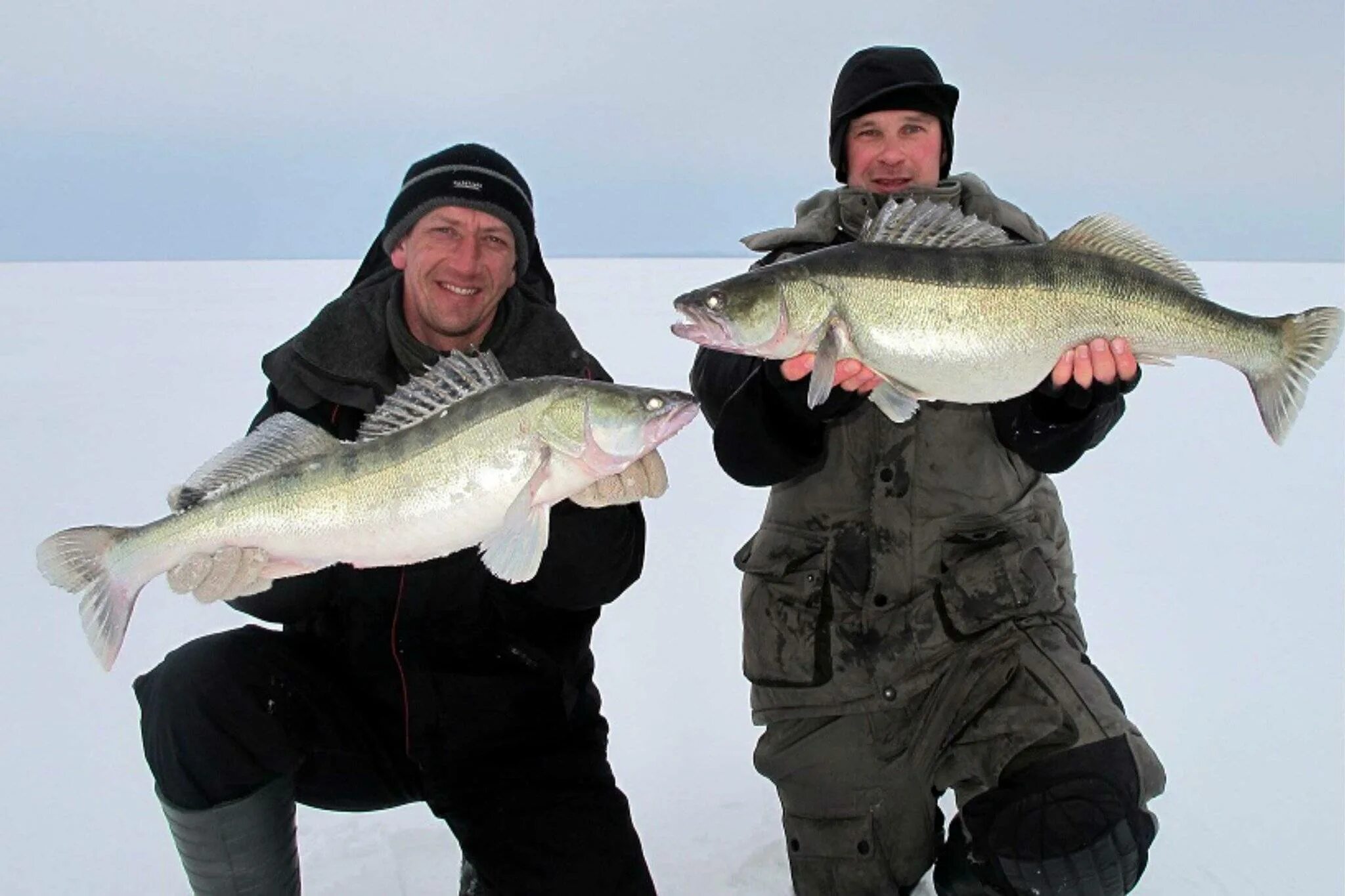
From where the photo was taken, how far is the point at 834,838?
318 centimetres

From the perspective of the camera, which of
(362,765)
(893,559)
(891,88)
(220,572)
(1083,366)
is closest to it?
(220,572)

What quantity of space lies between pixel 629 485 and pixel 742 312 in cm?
56

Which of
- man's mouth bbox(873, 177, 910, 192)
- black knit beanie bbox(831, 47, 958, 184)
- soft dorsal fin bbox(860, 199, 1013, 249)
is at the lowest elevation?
soft dorsal fin bbox(860, 199, 1013, 249)

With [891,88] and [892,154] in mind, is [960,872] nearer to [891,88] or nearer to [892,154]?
[892,154]

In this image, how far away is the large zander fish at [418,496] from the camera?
2.68 metres

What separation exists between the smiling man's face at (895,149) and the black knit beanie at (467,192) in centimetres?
115

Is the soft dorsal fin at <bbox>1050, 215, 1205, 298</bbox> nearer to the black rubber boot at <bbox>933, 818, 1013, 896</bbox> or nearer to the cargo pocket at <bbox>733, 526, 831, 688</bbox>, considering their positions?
the cargo pocket at <bbox>733, 526, 831, 688</bbox>

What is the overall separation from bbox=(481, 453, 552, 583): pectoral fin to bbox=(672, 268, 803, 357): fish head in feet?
1.82

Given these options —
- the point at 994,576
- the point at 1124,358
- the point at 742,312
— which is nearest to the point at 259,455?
the point at 742,312

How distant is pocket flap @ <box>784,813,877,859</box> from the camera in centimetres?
316

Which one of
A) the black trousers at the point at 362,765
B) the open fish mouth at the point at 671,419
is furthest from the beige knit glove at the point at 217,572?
the open fish mouth at the point at 671,419

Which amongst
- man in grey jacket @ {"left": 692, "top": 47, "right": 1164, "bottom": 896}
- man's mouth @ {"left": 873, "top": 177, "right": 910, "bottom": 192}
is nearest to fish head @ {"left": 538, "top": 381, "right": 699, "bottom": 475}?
man in grey jacket @ {"left": 692, "top": 47, "right": 1164, "bottom": 896}

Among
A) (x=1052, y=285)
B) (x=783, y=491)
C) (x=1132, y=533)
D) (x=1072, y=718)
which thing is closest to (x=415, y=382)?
(x=783, y=491)

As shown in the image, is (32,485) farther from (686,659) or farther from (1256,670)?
(1256,670)
